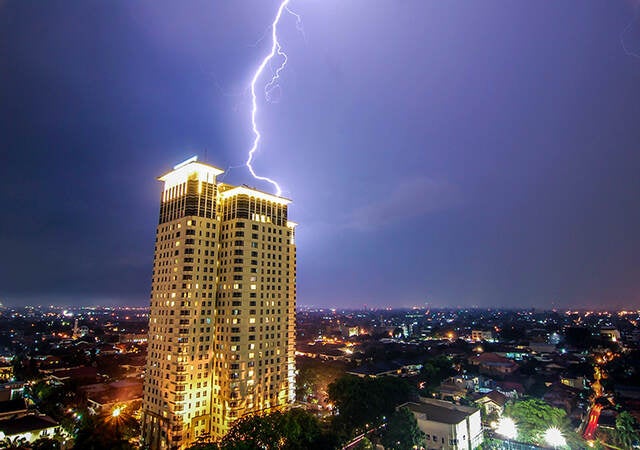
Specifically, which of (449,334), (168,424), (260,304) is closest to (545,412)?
(260,304)

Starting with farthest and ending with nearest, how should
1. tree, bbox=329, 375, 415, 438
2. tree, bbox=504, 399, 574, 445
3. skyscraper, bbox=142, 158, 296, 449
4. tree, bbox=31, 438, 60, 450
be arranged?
tree, bbox=329, 375, 415, 438
skyscraper, bbox=142, 158, 296, 449
tree, bbox=504, 399, 574, 445
tree, bbox=31, 438, 60, 450

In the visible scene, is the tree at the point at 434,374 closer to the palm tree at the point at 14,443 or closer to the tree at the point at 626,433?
the tree at the point at 626,433

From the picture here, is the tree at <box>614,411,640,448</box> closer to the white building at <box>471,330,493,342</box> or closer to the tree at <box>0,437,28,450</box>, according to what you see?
the tree at <box>0,437,28,450</box>

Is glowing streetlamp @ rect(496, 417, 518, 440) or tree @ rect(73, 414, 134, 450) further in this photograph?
glowing streetlamp @ rect(496, 417, 518, 440)

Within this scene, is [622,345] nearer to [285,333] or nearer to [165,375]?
[285,333]

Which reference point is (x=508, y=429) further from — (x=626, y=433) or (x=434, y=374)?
(x=434, y=374)

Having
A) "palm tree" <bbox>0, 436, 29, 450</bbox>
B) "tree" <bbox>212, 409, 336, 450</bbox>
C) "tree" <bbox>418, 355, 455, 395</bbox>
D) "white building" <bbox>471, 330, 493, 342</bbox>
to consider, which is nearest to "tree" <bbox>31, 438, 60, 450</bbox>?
"palm tree" <bbox>0, 436, 29, 450</bbox>
